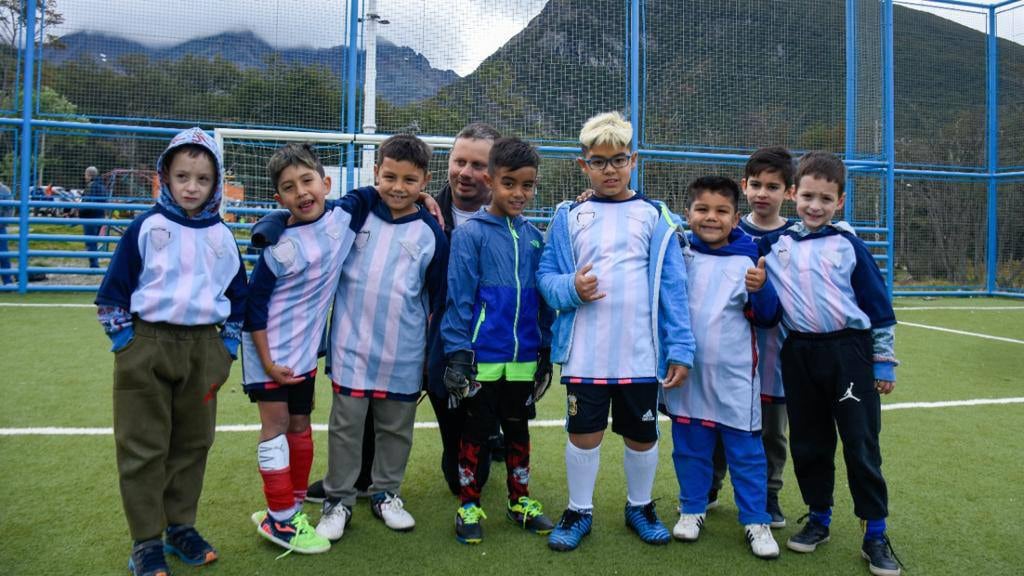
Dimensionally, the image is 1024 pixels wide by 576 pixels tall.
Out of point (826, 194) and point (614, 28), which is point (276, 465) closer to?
point (826, 194)

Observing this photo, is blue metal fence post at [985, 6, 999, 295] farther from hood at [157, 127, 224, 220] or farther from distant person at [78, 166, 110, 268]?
distant person at [78, 166, 110, 268]

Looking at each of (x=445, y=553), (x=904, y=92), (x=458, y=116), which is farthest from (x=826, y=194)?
(x=904, y=92)

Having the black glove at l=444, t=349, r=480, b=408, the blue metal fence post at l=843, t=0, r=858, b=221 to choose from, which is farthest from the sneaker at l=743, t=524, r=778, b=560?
the blue metal fence post at l=843, t=0, r=858, b=221

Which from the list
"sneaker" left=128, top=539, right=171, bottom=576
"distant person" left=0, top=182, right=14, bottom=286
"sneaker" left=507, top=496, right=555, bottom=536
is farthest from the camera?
"distant person" left=0, top=182, right=14, bottom=286

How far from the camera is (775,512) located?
292 cm

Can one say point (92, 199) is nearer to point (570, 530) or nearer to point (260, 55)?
point (260, 55)

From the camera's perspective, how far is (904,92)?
12578 millimetres

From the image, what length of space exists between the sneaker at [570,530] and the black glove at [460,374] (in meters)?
0.60

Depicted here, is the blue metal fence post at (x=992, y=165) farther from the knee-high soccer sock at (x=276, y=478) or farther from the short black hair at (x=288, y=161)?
the knee-high soccer sock at (x=276, y=478)

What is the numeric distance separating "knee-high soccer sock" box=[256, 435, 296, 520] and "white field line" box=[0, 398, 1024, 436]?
1361 millimetres

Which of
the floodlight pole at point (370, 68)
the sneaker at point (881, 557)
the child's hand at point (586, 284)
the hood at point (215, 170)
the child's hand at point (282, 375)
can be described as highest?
the floodlight pole at point (370, 68)

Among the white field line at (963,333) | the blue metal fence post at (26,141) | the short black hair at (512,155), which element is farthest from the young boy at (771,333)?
the blue metal fence post at (26,141)

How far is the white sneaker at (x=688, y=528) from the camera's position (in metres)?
2.70

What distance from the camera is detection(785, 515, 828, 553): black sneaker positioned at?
8.71 feet
